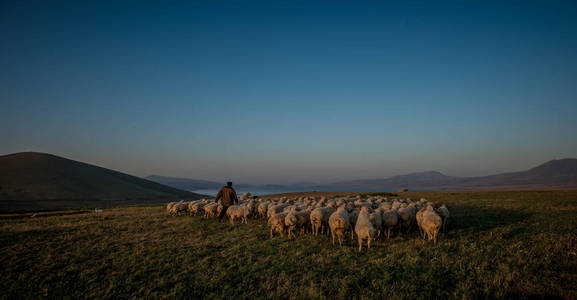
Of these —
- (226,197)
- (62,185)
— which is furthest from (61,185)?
(226,197)

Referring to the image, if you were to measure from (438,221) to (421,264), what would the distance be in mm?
2812

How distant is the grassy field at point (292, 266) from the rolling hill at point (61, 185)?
39429 millimetres

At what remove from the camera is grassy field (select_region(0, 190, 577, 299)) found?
514cm

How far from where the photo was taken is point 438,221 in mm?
8531

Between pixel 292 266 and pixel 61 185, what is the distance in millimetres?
62263

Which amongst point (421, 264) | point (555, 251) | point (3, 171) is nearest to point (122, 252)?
point (421, 264)

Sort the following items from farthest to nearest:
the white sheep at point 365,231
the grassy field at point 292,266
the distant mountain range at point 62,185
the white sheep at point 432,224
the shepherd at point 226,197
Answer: the distant mountain range at point 62,185 → the shepherd at point 226,197 → the white sheep at point 432,224 → the white sheep at point 365,231 → the grassy field at point 292,266

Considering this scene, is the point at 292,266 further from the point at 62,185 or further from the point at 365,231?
the point at 62,185

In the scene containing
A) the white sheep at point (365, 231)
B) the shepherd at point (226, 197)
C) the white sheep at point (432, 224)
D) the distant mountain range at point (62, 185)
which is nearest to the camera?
the white sheep at point (365, 231)

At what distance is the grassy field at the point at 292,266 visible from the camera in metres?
5.14

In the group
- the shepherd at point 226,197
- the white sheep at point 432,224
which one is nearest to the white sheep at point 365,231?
the white sheep at point 432,224

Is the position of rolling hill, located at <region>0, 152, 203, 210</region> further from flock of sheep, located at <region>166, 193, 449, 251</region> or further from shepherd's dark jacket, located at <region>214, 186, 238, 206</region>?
flock of sheep, located at <region>166, 193, 449, 251</region>

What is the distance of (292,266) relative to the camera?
21.7ft

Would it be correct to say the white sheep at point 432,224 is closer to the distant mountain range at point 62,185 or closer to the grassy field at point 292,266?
the grassy field at point 292,266
